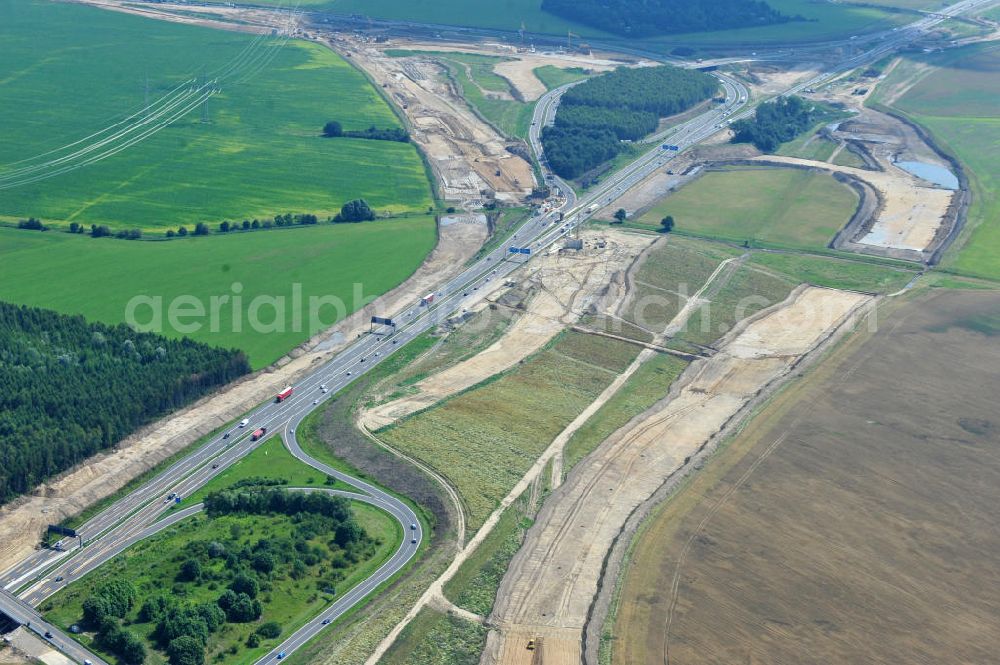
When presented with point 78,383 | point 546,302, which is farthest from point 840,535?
point 78,383

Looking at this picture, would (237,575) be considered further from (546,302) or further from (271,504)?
(546,302)

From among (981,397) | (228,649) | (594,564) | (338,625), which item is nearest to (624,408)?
(594,564)

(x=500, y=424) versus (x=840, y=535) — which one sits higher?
(x=840, y=535)

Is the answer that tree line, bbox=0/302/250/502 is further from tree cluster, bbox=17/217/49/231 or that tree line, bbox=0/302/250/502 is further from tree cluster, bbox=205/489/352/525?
tree cluster, bbox=17/217/49/231

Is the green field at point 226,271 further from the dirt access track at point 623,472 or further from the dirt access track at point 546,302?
the dirt access track at point 623,472

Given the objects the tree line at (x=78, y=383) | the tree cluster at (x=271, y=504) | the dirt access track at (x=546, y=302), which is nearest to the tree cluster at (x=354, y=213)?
the dirt access track at (x=546, y=302)

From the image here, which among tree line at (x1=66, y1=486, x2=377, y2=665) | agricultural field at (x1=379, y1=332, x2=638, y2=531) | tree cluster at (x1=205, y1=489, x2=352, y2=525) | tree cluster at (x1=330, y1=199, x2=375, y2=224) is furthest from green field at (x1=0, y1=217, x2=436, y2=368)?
tree line at (x1=66, y1=486, x2=377, y2=665)
